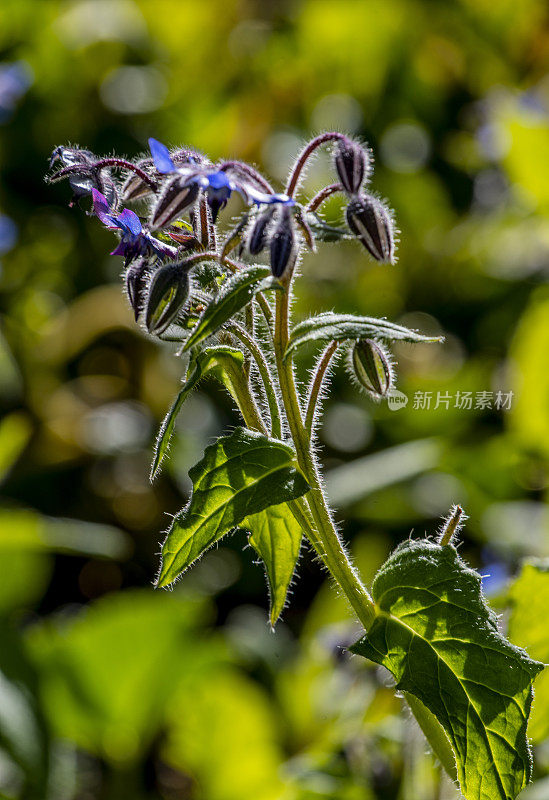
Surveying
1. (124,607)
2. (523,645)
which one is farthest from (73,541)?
(523,645)

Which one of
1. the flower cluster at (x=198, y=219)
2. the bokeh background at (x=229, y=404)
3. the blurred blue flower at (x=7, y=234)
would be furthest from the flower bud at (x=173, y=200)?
the blurred blue flower at (x=7, y=234)

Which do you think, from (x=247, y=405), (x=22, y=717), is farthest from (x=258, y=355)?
(x=22, y=717)

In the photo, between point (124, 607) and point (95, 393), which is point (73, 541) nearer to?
point (124, 607)

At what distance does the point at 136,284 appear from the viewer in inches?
34.1

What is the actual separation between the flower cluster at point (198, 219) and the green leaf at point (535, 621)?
1.25 feet

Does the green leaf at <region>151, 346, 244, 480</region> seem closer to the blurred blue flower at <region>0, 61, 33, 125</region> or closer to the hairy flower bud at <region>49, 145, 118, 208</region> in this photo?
the hairy flower bud at <region>49, 145, 118, 208</region>

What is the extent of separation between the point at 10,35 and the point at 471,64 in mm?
1495

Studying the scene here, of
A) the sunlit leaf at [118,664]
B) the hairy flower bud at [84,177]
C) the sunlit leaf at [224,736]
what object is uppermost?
the hairy flower bud at [84,177]

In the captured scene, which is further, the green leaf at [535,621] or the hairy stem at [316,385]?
the green leaf at [535,621]

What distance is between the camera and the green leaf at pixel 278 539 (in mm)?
866

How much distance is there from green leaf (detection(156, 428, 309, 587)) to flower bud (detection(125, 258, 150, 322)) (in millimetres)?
158

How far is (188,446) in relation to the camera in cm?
239

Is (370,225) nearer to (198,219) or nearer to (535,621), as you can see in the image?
(198,219)

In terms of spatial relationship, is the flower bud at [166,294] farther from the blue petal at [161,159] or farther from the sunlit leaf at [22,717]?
the sunlit leaf at [22,717]
